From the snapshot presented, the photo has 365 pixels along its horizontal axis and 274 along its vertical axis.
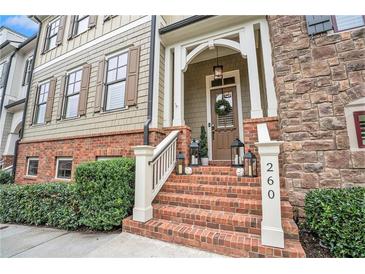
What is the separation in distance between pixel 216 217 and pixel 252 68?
2944 millimetres

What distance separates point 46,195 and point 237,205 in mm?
3506

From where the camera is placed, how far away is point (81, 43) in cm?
566

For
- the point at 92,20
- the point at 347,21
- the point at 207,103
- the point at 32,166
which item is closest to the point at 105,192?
the point at 207,103

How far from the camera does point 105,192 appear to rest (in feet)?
9.25

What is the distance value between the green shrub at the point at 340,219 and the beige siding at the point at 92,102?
346 cm

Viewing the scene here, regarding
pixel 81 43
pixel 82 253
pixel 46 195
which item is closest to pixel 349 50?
pixel 82 253

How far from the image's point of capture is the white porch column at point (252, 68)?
3.50m

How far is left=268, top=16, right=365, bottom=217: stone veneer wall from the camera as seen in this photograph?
8.41 feet

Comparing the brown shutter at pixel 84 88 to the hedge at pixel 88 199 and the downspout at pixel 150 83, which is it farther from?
the hedge at pixel 88 199

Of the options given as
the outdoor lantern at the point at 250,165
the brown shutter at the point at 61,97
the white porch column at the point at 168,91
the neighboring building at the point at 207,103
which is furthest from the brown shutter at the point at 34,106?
the outdoor lantern at the point at 250,165

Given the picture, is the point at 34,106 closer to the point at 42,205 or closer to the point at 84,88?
the point at 84,88

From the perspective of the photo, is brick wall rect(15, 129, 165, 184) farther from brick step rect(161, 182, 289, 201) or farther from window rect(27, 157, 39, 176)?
brick step rect(161, 182, 289, 201)

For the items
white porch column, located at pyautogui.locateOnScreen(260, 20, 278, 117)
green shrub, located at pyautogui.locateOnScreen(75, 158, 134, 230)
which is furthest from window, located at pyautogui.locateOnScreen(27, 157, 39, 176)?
white porch column, located at pyautogui.locateOnScreen(260, 20, 278, 117)
